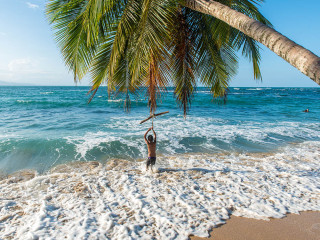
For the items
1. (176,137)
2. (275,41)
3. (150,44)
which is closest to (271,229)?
(275,41)

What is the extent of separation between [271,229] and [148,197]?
2434 mm

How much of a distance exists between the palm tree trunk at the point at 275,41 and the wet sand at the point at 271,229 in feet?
9.20

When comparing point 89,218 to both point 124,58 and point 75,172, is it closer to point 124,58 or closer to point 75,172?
point 75,172

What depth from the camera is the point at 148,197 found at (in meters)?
4.75

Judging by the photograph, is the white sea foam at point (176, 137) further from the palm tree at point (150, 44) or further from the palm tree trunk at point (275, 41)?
the palm tree trunk at point (275, 41)

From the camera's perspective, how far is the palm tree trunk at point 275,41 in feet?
5.86

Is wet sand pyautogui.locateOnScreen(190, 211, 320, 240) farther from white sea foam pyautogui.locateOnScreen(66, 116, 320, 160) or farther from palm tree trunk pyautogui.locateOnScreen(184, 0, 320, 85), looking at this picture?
white sea foam pyautogui.locateOnScreen(66, 116, 320, 160)

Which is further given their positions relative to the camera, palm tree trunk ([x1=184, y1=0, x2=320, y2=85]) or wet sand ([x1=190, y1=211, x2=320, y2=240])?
wet sand ([x1=190, y1=211, x2=320, y2=240])

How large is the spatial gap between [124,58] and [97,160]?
4.18m

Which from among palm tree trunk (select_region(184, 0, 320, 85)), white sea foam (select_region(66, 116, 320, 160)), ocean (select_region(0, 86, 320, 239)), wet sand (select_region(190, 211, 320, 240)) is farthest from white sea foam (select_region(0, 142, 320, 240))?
palm tree trunk (select_region(184, 0, 320, 85))

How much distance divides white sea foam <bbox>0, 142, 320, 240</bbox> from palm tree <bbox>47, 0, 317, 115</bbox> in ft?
6.91

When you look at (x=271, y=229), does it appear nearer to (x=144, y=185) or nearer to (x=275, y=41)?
(x=144, y=185)

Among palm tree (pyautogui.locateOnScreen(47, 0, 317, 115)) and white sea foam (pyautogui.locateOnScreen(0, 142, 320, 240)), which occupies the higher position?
palm tree (pyautogui.locateOnScreen(47, 0, 317, 115))

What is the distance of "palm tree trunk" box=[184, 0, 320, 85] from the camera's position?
179cm
